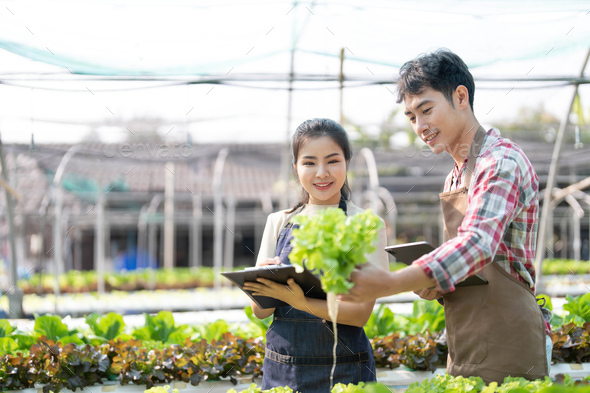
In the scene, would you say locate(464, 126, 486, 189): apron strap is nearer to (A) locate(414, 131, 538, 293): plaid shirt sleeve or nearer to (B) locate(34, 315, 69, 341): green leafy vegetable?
(A) locate(414, 131, 538, 293): plaid shirt sleeve

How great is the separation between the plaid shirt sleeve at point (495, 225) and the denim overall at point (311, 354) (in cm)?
55

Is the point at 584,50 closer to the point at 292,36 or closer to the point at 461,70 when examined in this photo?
the point at 292,36

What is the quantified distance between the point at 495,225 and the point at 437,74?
479 mm

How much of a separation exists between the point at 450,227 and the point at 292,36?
2.71m

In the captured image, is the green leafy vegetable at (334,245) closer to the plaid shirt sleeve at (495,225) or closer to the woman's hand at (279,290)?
the plaid shirt sleeve at (495,225)

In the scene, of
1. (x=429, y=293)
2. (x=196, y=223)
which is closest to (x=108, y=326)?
(x=429, y=293)

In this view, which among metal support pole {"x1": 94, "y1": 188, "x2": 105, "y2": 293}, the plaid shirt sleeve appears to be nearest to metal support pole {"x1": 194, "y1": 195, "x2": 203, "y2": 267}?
metal support pole {"x1": 94, "y1": 188, "x2": 105, "y2": 293}

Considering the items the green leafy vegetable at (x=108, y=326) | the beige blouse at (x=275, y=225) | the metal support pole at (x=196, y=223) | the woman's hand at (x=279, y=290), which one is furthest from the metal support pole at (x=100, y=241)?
the woman's hand at (x=279, y=290)

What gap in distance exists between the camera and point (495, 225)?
1324 mm

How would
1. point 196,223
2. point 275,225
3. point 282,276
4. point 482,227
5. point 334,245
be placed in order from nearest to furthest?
point 334,245 → point 482,227 → point 282,276 → point 275,225 → point 196,223

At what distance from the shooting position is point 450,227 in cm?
162

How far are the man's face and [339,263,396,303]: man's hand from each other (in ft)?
1.67

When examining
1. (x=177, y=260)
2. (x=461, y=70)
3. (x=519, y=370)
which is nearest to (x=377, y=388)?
(x=519, y=370)

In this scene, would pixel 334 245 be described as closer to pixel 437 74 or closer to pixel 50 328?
pixel 437 74
